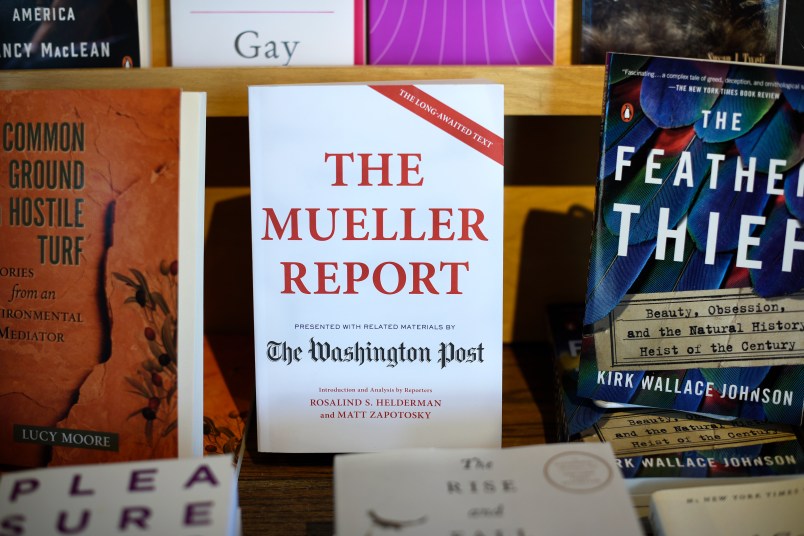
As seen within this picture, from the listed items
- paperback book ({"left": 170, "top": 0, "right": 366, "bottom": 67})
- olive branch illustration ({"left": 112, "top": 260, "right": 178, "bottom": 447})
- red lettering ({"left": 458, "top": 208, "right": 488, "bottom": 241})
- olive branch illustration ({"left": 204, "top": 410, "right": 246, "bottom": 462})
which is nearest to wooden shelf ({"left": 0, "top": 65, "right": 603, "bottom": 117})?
paperback book ({"left": 170, "top": 0, "right": 366, "bottom": 67})

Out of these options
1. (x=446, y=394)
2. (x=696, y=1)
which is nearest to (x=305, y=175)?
(x=446, y=394)

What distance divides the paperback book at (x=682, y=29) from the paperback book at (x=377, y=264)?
225 millimetres

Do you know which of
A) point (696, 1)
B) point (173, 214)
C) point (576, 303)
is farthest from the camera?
point (576, 303)

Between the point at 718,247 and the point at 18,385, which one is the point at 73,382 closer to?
the point at 18,385

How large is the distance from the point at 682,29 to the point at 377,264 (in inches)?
19.3

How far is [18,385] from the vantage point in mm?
860

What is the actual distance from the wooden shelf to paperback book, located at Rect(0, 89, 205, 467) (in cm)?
13

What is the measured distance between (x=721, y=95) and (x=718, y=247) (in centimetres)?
17

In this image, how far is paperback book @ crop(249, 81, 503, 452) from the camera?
2.78 feet

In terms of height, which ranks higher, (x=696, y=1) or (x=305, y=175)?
(x=696, y=1)

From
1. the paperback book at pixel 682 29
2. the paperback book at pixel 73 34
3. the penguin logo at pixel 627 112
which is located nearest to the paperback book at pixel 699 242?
the penguin logo at pixel 627 112

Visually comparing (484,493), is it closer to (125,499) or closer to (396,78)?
(125,499)

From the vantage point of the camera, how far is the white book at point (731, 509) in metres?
0.71

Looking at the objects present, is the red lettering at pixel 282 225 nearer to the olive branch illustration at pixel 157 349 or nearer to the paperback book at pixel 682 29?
the olive branch illustration at pixel 157 349
